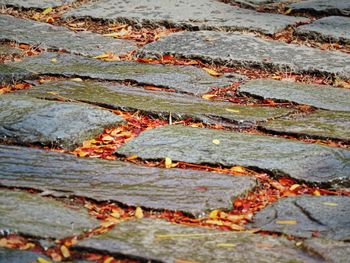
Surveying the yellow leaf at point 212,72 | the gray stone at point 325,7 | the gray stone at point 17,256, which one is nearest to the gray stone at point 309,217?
the gray stone at point 17,256

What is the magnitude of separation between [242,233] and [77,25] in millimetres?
2553

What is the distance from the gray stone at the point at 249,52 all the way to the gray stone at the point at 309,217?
136cm

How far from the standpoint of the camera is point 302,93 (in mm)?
3244

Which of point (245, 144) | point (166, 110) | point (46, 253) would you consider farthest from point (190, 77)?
point (46, 253)

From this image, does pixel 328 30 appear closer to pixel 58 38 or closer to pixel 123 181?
pixel 58 38

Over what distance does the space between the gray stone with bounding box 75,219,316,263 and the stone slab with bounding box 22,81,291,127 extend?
0.96 m

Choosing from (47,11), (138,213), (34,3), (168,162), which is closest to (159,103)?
(168,162)

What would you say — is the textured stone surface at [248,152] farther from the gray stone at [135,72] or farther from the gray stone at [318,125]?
the gray stone at [135,72]

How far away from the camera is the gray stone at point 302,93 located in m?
3.12

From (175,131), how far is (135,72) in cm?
80

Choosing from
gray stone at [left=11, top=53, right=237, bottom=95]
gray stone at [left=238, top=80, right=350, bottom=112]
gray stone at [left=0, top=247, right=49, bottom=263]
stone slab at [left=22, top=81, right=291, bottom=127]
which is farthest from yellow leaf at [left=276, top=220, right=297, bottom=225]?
gray stone at [left=11, top=53, right=237, bottom=95]

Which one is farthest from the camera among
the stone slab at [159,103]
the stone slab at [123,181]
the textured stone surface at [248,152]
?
the stone slab at [159,103]

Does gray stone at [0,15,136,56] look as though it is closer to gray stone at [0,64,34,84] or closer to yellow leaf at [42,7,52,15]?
yellow leaf at [42,7,52,15]

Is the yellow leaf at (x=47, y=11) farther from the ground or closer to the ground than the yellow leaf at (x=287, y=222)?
farther from the ground
